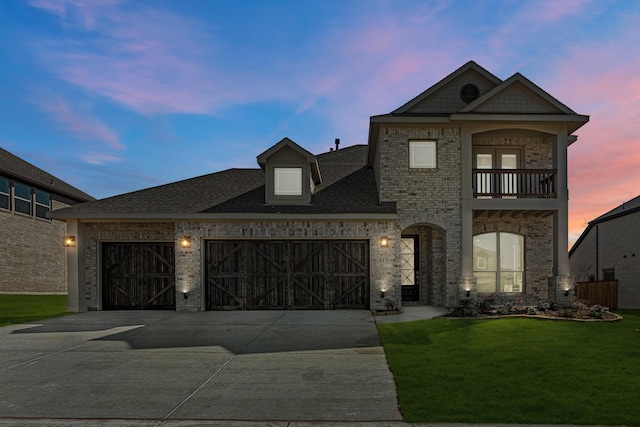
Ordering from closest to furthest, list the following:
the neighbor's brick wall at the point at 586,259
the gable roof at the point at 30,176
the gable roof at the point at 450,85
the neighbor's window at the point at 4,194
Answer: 1. the gable roof at the point at 450,85
2. the neighbor's brick wall at the point at 586,259
3. the neighbor's window at the point at 4,194
4. the gable roof at the point at 30,176

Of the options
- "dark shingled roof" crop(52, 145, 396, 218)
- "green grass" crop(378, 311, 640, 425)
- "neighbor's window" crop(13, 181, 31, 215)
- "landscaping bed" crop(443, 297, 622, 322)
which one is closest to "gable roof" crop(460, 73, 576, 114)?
"dark shingled roof" crop(52, 145, 396, 218)

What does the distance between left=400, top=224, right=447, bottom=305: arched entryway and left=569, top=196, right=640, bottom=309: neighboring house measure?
8.20 m

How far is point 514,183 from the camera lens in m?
15.0

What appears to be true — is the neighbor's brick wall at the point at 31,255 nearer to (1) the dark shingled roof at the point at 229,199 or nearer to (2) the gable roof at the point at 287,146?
(1) the dark shingled roof at the point at 229,199

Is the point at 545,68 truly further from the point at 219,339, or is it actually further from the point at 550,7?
the point at 219,339

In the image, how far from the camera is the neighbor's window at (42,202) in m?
27.0

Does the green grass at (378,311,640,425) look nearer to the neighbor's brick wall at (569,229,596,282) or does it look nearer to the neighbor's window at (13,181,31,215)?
the neighbor's brick wall at (569,229,596,282)

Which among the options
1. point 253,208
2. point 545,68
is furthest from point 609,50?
point 253,208

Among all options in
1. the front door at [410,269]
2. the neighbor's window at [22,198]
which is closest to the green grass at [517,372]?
the front door at [410,269]

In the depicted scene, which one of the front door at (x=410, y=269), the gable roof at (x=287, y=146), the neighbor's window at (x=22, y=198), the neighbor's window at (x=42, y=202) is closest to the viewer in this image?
the gable roof at (x=287, y=146)

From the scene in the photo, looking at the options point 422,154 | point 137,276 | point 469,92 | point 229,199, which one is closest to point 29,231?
point 137,276

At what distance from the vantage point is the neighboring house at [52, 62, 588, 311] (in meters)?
14.2

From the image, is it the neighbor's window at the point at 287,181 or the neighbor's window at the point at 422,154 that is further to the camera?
the neighbor's window at the point at 287,181

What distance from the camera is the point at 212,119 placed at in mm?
78375
